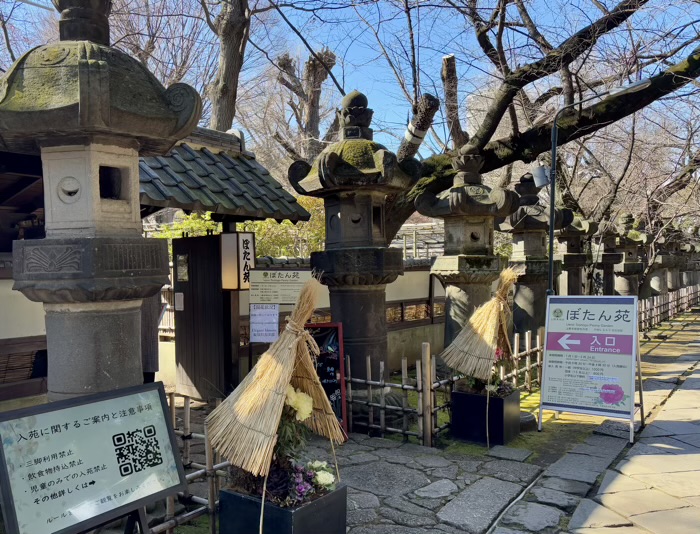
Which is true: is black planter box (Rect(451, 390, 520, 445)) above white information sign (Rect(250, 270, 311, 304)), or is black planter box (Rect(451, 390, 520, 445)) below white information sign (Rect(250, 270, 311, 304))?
below

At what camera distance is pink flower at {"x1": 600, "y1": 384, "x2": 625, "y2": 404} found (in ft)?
21.3

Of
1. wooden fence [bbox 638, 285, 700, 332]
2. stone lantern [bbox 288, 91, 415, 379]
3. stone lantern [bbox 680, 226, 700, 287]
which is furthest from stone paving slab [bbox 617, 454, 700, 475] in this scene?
stone lantern [bbox 680, 226, 700, 287]

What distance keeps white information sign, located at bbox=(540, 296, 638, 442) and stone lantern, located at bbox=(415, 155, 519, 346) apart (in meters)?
2.03

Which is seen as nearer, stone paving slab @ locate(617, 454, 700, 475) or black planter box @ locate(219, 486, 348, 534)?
black planter box @ locate(219, 486, 348, 534)

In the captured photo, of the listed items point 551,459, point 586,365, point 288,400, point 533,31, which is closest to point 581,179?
point 533,31

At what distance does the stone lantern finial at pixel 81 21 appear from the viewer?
3.71 meters

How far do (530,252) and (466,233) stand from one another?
3072 mm

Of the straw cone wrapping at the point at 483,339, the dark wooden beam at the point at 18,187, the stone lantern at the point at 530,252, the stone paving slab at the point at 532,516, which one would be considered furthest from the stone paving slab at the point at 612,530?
the stone lantern at the point at 530,252

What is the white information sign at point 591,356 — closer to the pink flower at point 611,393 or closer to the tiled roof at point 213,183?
the pink flower at point 611,393

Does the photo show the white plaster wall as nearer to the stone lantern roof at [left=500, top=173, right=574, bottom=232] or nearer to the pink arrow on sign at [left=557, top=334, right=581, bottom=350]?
the pink arrow on sign at [left=557, top=334, right=581, bottom=350]

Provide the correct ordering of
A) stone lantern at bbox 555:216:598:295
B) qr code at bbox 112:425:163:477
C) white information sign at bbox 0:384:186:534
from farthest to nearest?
1. stone lantern at bbox 555:216:598:295
2. qr code at bbox 112:425:163:477
3. white information sign at bbox 0:384:186:534

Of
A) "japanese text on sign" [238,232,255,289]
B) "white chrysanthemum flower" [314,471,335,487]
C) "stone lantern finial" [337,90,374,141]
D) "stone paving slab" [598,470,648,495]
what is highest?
"stone lantern finial" [337,90,374,141]

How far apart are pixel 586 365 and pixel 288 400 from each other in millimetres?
4478

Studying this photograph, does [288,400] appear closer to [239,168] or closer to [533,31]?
[239,168]
